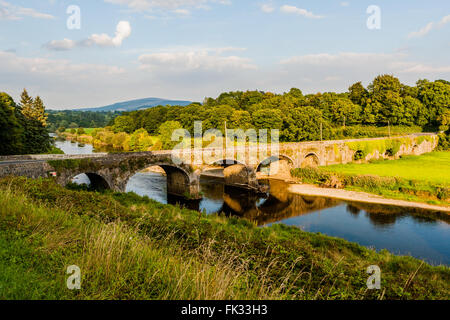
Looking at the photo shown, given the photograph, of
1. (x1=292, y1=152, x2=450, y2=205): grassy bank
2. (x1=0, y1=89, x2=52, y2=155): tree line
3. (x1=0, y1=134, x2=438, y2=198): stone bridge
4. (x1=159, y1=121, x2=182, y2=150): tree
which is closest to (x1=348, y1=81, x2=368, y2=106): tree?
(x1=0, y1=134, x2=438, y2=198): stone bridge

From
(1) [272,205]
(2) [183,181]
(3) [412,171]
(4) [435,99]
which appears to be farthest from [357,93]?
(2) [183,181]

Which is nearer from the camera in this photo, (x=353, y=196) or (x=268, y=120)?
(x=353, y=196)

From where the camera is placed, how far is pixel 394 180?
3875cm

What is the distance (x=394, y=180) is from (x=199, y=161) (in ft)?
86.7

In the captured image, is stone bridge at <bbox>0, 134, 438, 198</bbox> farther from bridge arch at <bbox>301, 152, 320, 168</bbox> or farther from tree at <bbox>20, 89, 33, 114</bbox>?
tree at <bbox>20, 89, 33, 114</bbox>

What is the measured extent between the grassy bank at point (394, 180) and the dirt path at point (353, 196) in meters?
1.34

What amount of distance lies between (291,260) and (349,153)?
52.6 m

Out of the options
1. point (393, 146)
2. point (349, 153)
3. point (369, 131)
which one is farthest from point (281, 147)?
point (369, 131)

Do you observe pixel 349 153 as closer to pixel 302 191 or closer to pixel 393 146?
pixel 393 146

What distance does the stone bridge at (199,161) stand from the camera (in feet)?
80.6

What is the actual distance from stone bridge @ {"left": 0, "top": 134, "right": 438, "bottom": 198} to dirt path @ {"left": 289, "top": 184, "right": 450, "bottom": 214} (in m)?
6.53

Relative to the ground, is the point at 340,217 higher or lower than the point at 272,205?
lower

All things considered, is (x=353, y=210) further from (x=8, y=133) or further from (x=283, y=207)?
(x=8, y=133)
